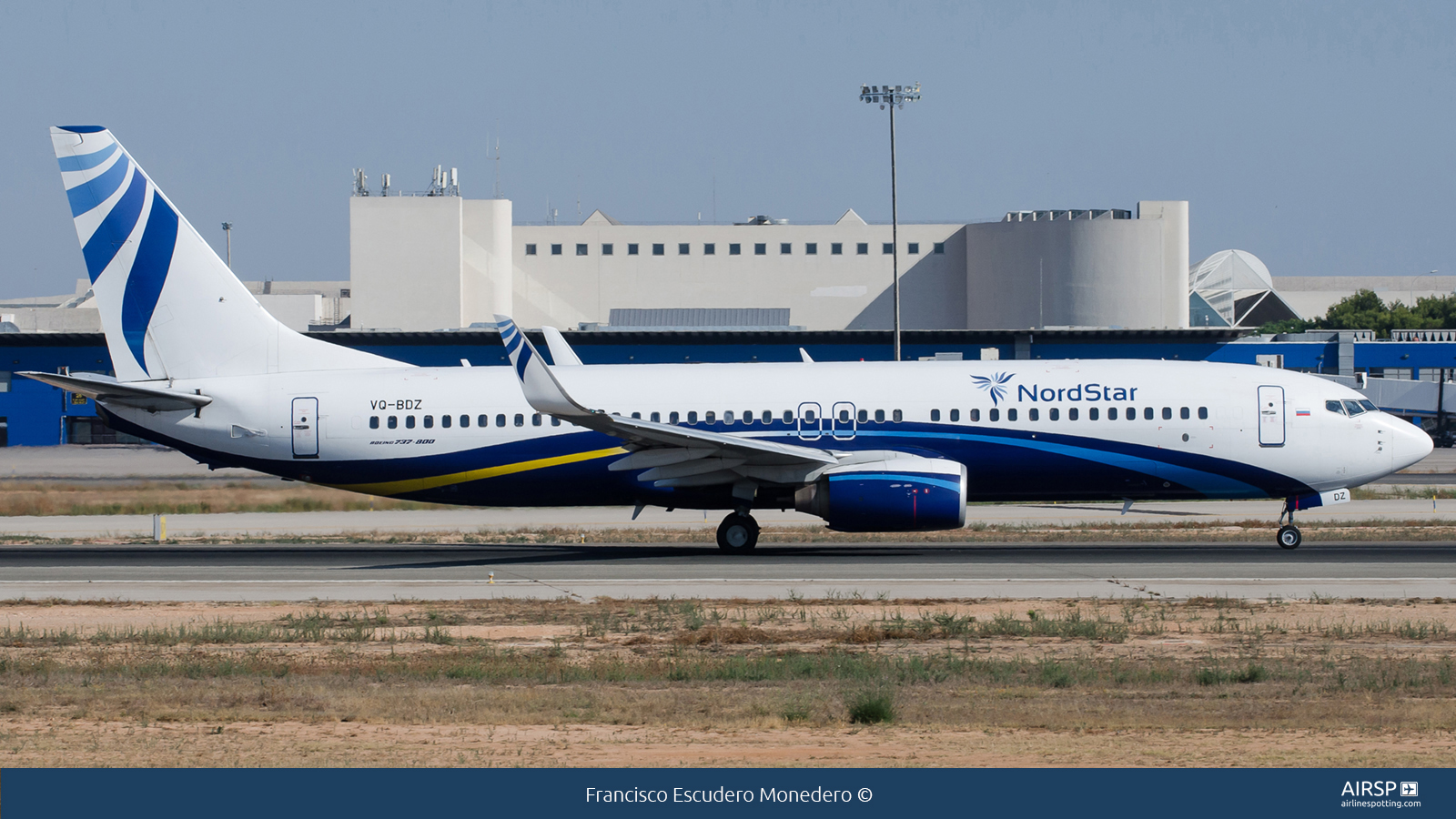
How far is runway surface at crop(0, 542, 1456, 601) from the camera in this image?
22.3 metres

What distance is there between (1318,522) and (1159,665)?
2198cm

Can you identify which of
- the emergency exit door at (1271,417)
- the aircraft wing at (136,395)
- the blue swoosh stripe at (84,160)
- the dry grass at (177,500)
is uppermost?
the blue swoosh stripe at (84,160)

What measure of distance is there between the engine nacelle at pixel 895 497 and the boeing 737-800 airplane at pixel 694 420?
0.19ft

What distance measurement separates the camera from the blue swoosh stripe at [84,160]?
98.7 ft

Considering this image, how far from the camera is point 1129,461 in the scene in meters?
28.5

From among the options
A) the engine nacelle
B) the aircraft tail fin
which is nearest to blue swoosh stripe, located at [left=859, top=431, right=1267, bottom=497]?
the engine nacelle

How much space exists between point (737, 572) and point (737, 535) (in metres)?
3.67

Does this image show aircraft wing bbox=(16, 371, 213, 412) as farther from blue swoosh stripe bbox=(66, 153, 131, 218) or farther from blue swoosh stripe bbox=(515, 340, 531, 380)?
blue swoosh stripe bbox=(515, 340, 531, 380)

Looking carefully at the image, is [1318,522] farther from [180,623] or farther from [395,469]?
[180,623]

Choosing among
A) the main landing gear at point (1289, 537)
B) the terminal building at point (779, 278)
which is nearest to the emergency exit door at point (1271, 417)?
the main landing gear at point (1289, 537)

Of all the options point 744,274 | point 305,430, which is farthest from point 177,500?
point 744,274

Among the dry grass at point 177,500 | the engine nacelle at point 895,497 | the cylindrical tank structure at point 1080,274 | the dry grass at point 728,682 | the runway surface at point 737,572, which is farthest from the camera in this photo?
the cylindrical tank structure at point 1080,274

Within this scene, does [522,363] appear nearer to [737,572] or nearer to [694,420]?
[694,420]

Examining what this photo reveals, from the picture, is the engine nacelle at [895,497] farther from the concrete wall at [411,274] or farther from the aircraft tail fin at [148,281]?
Result: the concrete wall at [411,274]
